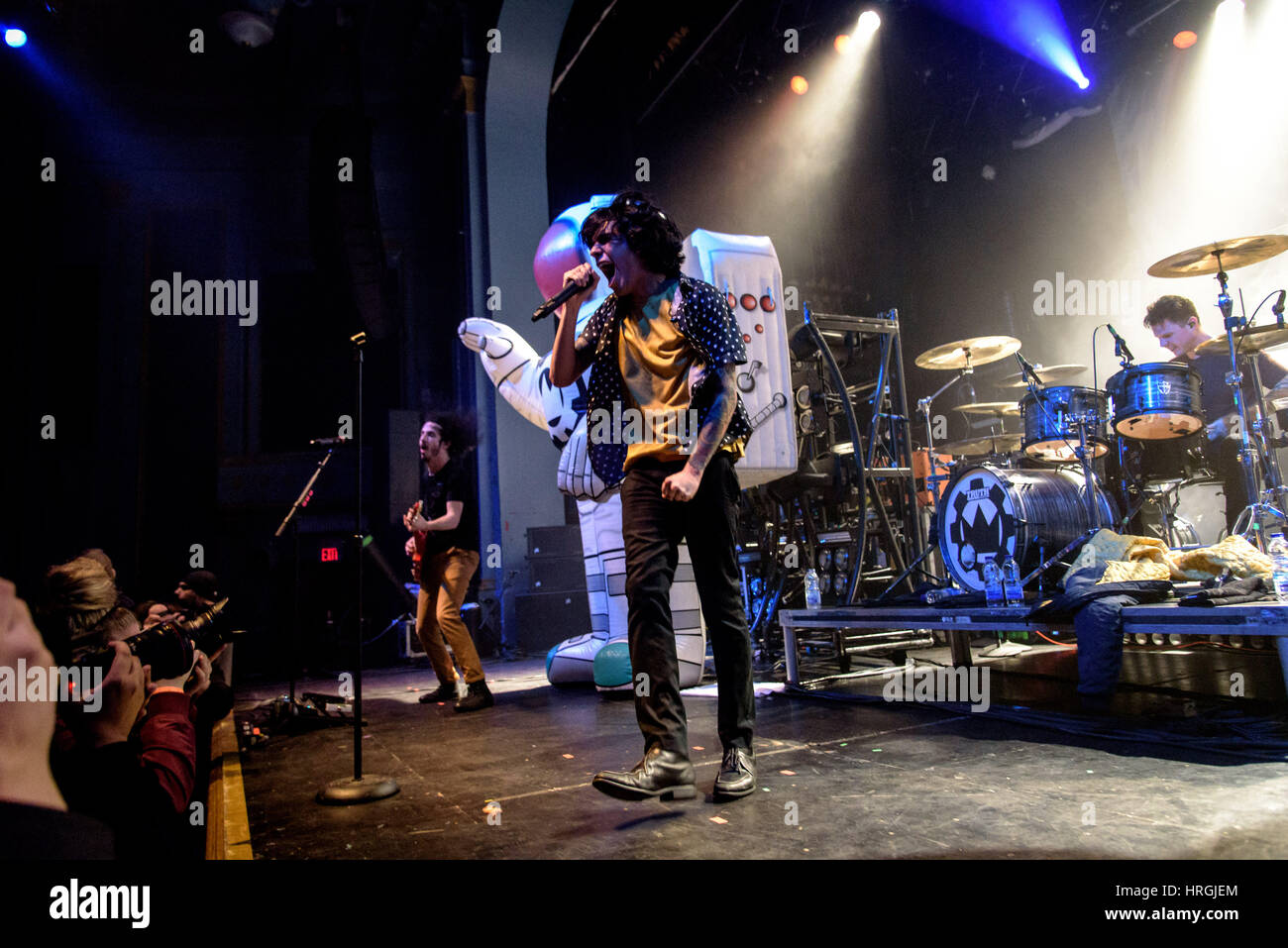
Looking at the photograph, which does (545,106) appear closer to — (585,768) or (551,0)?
(551,0)

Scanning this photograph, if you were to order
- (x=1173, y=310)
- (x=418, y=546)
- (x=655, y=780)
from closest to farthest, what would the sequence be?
(x=655, y=780) < (x=418, y=546) < (x=1173, y=310)

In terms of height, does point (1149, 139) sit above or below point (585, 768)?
above

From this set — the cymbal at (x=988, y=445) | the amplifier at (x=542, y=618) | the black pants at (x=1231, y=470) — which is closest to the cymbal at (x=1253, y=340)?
the black pants at (x=1231, y=470)

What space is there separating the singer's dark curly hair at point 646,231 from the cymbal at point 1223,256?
391cm

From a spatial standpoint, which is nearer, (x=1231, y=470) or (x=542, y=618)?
(x=1231, y=470)

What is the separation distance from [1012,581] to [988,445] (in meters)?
2.66

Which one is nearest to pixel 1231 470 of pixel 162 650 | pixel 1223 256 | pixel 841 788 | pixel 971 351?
pixel 1223 256

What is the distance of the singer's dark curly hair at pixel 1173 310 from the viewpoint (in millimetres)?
5352

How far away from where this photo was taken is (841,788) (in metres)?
2.13

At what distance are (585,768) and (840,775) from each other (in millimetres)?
880

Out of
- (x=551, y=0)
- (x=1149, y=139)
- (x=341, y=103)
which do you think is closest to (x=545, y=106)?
(x=551, y=0)

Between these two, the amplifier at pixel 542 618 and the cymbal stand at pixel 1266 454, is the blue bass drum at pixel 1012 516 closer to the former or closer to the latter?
the cymbal stand at pixel 1266 454

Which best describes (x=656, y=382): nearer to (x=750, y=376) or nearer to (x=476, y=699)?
(x=750, y=376)

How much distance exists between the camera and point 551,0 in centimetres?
784
